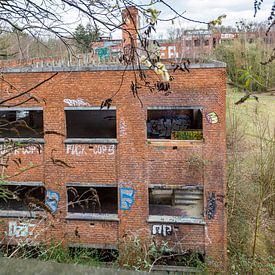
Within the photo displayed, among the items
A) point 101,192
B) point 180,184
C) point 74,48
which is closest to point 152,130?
point 101,192

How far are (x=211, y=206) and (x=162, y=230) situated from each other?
1630 mm

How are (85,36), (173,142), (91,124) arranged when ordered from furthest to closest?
(91,124) < (173,142) < (85,36)

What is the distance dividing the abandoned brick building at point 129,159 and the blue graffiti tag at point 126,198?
0.03 metres

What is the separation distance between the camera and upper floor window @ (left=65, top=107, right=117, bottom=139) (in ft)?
51.5

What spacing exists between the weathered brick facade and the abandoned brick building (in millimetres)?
28

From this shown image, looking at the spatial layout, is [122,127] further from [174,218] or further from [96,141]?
[174,218]

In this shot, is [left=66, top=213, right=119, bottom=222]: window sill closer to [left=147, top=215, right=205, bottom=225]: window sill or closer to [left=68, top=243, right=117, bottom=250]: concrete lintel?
[left=68, top=243, right=117, bottom=250]: concrete lintel

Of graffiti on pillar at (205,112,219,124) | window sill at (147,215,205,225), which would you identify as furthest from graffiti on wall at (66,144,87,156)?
graffiti on pillar at (205,112,219,124)

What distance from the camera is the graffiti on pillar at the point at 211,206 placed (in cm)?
1216

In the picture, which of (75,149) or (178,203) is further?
(178,203)

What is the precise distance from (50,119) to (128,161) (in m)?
2.64

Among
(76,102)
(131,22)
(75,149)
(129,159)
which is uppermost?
(131,22)

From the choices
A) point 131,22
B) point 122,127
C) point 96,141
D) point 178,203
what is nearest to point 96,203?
point 96,141

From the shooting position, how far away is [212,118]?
11711mm
